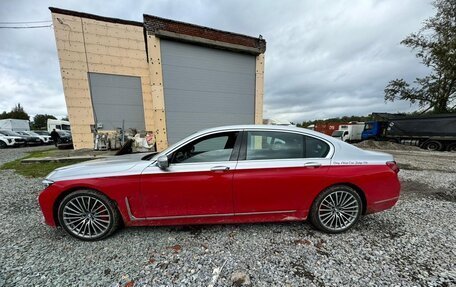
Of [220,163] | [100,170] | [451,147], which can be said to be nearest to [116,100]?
[100,170]

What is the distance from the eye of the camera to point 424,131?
14.6 m

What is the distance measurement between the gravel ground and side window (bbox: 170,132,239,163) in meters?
1.08

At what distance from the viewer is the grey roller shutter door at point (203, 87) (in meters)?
8.88

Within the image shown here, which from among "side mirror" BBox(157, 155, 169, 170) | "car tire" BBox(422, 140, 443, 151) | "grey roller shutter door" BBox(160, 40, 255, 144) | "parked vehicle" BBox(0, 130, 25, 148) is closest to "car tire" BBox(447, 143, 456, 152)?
"car tire" BBox(422, 140, 443, 151)

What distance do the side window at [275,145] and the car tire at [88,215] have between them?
204cm

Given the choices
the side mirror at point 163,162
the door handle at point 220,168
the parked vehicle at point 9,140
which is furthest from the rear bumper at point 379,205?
the parked vehicle at point 9,140

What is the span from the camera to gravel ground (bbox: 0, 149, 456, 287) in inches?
75.7

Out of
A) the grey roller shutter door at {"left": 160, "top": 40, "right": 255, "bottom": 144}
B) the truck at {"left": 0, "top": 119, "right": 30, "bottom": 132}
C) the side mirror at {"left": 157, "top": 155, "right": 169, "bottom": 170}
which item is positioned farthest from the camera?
the truck at {"left": 0, "top": 119, "right": 30, "bottom": 132}

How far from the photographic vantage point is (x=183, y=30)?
8.69 meters

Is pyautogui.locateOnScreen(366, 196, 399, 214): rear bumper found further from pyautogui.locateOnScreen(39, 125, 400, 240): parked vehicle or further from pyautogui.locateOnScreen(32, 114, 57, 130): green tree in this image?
pyautogui.locateOnScreen(32, 114, 57, 130): green tree

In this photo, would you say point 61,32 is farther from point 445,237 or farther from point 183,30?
point 445,237

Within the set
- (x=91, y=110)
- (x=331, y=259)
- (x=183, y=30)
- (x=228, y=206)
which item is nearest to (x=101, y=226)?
(x=228, y=206)

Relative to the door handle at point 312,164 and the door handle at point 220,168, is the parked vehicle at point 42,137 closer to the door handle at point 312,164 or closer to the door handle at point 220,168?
the door handle at point 220,168

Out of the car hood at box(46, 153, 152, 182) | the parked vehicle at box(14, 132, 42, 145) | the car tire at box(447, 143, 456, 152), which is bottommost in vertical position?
the car tire at box(447, 143, 456, 152)
